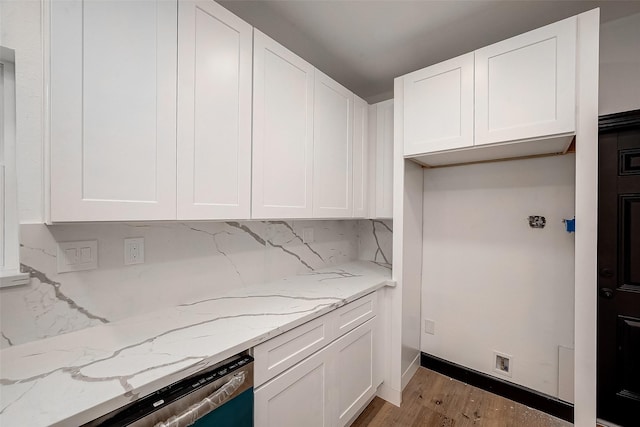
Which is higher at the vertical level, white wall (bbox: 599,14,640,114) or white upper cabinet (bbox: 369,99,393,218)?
white wall (bbox: 599,14,640,114)

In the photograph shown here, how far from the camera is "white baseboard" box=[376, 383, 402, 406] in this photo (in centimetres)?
196

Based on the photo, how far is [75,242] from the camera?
42.2 inches

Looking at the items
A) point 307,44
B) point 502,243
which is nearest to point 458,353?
point 502,243

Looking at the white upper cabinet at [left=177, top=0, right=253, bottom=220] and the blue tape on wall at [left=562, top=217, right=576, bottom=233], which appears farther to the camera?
the blue tape on wall at [left=562, top=217, right=576, bottom=233]

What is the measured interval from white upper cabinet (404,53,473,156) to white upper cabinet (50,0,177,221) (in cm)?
147

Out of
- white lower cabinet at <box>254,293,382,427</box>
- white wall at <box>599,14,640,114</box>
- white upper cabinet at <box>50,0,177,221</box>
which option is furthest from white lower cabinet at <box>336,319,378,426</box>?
white wall at <box>599,14,640,114</box>

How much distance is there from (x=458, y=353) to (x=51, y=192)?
277cm

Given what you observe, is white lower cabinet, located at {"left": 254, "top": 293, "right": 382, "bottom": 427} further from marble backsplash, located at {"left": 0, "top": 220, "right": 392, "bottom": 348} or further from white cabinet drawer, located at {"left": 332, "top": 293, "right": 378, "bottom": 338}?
marble backsplash, located at {"left": 0, "top": 220, "right": 392, "bottom": 348}

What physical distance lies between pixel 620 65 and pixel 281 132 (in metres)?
2.16

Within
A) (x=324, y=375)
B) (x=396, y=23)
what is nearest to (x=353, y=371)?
(x=324, y=375)

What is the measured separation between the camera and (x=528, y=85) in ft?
4.81

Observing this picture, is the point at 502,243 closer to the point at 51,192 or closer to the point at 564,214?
the point at 564,214

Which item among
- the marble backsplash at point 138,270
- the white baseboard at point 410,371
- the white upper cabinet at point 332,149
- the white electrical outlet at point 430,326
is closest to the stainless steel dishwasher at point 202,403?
the marble backsplash at point 138,270

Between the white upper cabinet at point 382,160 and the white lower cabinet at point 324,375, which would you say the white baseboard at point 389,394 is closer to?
the white lower cabinet at point 324,375
